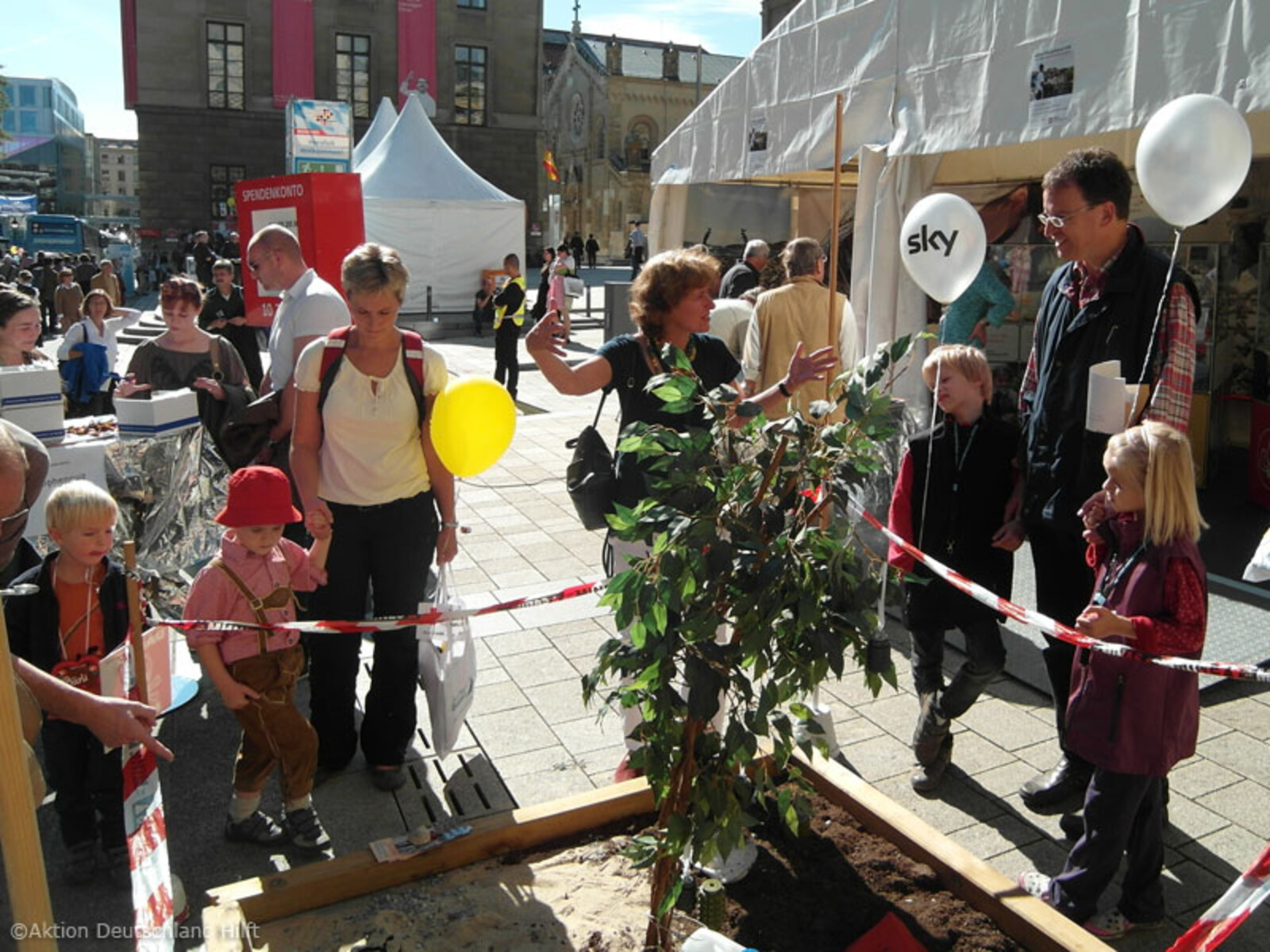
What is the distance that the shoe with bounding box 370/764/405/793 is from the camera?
12.1ft

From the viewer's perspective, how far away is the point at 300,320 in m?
4.44

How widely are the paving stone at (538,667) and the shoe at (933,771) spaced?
5.53 ft

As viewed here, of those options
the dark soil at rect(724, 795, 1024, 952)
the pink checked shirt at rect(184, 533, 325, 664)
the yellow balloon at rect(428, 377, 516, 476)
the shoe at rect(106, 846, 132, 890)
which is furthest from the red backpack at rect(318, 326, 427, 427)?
the dark soil at rect(724, 795, 1024, 952)

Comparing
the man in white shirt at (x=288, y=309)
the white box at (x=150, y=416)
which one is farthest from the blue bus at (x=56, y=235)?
the man in white shirt at (x=288, y=309)

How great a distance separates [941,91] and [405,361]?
4099 mm

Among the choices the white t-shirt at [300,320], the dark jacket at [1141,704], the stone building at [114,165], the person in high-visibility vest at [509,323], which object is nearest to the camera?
the dark jacket at [1141,704]

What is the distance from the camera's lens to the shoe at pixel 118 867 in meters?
3.14

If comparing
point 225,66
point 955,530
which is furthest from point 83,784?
point 225,66

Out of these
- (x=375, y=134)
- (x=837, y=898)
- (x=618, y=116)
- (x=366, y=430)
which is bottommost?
(x=837, y=898)

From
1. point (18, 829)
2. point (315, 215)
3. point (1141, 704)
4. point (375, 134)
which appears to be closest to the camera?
point (18, 829)

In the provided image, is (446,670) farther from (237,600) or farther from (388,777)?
(237,600)

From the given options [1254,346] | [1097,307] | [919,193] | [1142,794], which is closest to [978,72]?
[919,193]

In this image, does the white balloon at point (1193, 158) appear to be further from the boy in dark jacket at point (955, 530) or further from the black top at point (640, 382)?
the black top at point (640, 382)

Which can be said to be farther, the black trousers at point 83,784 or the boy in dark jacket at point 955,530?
the boy in dark jacket at point 955,530
